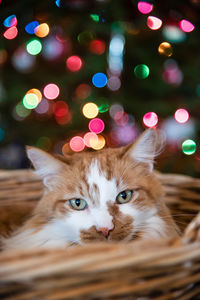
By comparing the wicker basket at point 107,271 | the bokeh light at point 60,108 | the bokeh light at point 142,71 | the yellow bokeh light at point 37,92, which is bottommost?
the wicker basket at point 107,271

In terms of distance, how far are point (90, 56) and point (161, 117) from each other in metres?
0.48

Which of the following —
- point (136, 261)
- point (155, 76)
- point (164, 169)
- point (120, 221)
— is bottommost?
point (136, 261)

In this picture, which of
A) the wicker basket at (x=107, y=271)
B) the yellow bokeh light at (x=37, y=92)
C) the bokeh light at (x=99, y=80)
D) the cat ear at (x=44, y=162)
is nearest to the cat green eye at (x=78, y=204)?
the cat ear at (x=44, y=162)

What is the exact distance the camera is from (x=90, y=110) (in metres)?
1.75

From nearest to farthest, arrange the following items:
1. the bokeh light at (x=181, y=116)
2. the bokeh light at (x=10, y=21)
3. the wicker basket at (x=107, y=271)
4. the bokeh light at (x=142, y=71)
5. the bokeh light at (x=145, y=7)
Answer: the wicker basket at (x=107, y=271) → the bokeh light at (x=10, y=21) → the bokeh light at (x=145, y=7) → the bokeh light at (x=142, y=71) → the bokeh light at (x=181, y=116)

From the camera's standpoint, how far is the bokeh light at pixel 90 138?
177 cm

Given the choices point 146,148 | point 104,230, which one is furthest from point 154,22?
point 104,230

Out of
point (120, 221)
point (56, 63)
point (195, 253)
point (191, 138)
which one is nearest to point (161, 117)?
point (191, 138)

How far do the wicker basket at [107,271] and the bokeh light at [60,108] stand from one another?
150 cm

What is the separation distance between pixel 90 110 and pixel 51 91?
12.3 inches

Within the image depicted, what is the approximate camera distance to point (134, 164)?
93cm

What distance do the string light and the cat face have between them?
2.65ft

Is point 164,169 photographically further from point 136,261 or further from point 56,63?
point 136,261

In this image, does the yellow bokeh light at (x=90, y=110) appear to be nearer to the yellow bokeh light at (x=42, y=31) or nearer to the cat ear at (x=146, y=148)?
the yellow bokeh light at (x=42, y=31)
